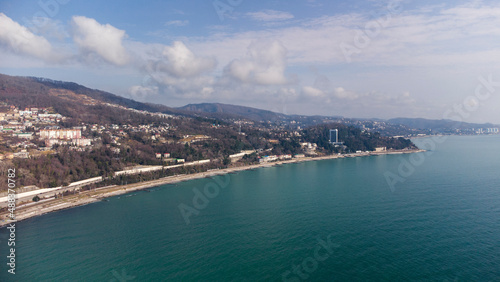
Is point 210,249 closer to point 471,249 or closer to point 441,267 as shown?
point 441,267

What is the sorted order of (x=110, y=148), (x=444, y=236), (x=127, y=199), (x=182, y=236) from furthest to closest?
(x=110, y=148)
(x=127, y=199)
(x=182, y=236)
(x=444, y=236)

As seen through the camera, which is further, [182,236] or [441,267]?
[182,236]

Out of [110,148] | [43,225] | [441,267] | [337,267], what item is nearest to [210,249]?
[337,267]

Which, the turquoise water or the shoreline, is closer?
the turquoise water

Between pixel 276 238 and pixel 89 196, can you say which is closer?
pixel 276 238

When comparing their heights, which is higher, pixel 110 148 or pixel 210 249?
pixel 110 148

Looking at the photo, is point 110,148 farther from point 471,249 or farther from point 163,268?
point 471,249

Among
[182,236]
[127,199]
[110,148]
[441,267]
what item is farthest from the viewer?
[110,148]

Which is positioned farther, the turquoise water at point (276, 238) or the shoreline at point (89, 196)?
the shoreline at point (89, 196)
